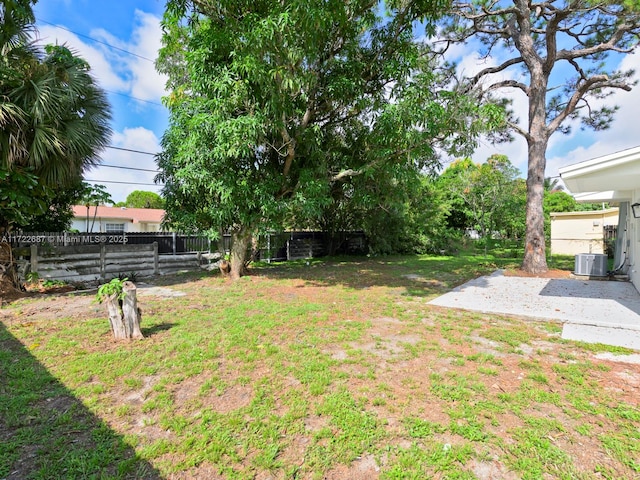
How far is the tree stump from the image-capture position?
3871 millimetres

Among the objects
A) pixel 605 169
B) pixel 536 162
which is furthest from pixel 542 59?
pixel 605 169

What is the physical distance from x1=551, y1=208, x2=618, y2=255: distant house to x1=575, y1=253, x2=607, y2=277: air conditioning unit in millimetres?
7209

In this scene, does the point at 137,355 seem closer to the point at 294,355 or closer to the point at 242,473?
the point at 294,355

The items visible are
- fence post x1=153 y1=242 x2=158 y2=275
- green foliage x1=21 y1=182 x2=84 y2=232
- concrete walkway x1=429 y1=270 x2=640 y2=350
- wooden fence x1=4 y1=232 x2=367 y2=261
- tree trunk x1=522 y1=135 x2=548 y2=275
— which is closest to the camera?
concrete walkway x1=429 y1=270 x2=640 y2=350

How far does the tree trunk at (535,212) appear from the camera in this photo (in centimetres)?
1021

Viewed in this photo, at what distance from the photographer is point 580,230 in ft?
56.0

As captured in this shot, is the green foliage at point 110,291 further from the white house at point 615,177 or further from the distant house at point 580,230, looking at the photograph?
the distant house at point 580,230

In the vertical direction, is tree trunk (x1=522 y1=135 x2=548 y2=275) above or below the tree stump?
above

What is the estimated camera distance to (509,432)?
2.24 meters

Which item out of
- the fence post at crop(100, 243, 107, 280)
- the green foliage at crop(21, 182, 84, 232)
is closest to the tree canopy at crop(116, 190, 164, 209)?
the green foliage at crop(21, 182, 84, 232)

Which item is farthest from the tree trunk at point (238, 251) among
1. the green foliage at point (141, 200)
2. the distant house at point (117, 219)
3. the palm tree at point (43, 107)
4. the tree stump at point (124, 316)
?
the green foliage at point (141, 200)

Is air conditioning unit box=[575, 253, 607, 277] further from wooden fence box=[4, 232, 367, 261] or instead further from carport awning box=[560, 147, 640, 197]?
wooden fence box=[4, 232, 367, 261]

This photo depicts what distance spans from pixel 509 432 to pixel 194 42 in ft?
28.1

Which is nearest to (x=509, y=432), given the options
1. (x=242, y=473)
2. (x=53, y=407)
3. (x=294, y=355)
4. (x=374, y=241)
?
(x=242, y=473)
